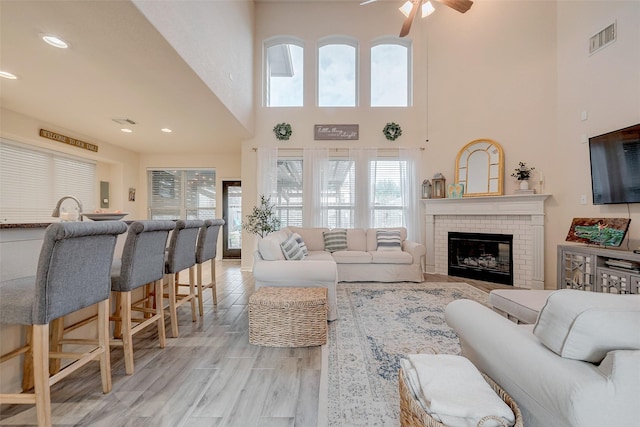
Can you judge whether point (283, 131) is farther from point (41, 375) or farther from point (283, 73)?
point (41, 375)

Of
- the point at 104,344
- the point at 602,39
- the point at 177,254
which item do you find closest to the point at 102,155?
the point at 177,254

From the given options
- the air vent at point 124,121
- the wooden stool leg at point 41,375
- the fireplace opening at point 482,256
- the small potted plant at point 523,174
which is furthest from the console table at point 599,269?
the air vent at point 124,121

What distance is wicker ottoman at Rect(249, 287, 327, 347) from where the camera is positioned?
2.22 meters

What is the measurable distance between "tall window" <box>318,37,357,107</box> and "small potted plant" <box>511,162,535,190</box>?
3081 mm

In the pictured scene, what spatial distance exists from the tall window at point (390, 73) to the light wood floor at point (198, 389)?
4880 millimetres

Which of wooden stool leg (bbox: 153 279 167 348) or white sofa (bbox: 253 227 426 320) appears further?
white sofa (bbox: 253 227 426 320)

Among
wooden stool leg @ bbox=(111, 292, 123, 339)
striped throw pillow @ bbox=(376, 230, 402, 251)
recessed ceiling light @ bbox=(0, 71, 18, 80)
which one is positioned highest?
recessed ceiling light @ bbox=(0, 71, 18, 80)

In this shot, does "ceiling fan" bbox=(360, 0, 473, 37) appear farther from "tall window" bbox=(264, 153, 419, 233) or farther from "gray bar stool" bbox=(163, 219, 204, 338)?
"gray bar stool" bbox=(163, 219, 204, 338)

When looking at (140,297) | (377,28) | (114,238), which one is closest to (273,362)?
(114,238)

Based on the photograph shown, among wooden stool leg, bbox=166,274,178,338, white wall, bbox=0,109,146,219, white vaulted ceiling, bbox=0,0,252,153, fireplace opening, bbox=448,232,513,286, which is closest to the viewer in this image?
white vaulted ceiling, bbox=0,0,252,153

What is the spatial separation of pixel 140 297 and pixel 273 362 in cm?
168

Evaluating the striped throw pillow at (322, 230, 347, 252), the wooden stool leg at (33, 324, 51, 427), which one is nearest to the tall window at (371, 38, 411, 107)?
the striped throw pillow at (322, 230, 347, 252)

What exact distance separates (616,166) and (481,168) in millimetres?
1725

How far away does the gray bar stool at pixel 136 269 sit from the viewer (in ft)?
6.06
